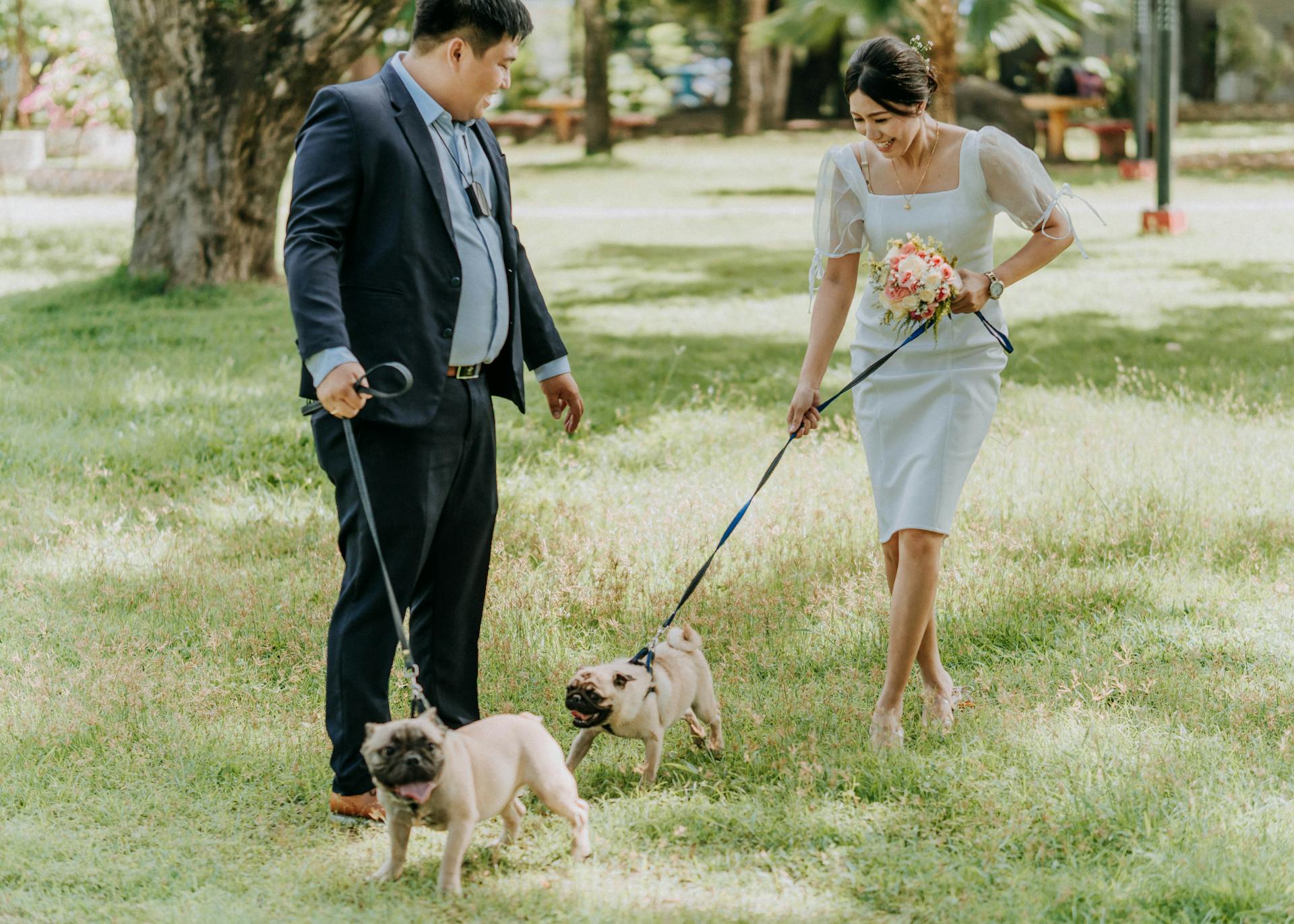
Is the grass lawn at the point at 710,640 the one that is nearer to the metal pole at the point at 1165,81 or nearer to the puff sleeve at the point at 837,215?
the puff sleeve at the point at 837,215

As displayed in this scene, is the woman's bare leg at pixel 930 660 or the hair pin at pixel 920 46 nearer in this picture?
the hair pin at pixel 920 46

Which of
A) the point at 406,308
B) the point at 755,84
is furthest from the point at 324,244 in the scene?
the point at 755,84

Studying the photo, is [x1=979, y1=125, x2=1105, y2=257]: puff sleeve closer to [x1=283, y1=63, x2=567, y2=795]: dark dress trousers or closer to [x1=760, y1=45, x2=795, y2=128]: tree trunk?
[x1=283, y1=63, x2=567, y2=795]: dark dress trousers

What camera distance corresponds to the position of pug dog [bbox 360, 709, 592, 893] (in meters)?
3.14

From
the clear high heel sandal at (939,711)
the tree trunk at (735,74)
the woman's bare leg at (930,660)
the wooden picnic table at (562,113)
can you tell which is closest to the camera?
the clear high heel sandal at (939,711)

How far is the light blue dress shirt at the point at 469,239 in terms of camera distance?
3.68m

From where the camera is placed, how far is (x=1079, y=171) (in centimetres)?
2472

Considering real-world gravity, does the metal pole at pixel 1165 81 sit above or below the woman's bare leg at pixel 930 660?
above

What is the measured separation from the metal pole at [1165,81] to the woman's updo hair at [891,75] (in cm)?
1267

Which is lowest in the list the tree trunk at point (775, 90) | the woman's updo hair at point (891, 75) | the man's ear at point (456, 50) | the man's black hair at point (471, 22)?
the woman's updo hair at point (891, 75)

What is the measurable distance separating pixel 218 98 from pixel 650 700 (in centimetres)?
900

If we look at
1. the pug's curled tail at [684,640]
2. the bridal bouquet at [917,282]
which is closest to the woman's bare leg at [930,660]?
the pug's curled tail at [684,640]

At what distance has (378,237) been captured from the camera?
3576 mm

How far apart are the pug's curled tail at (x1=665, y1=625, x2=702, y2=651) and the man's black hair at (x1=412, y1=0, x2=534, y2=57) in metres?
1.77
